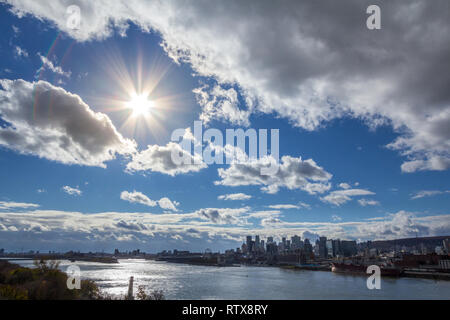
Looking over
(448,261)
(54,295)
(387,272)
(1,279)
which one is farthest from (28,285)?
(448,261)
